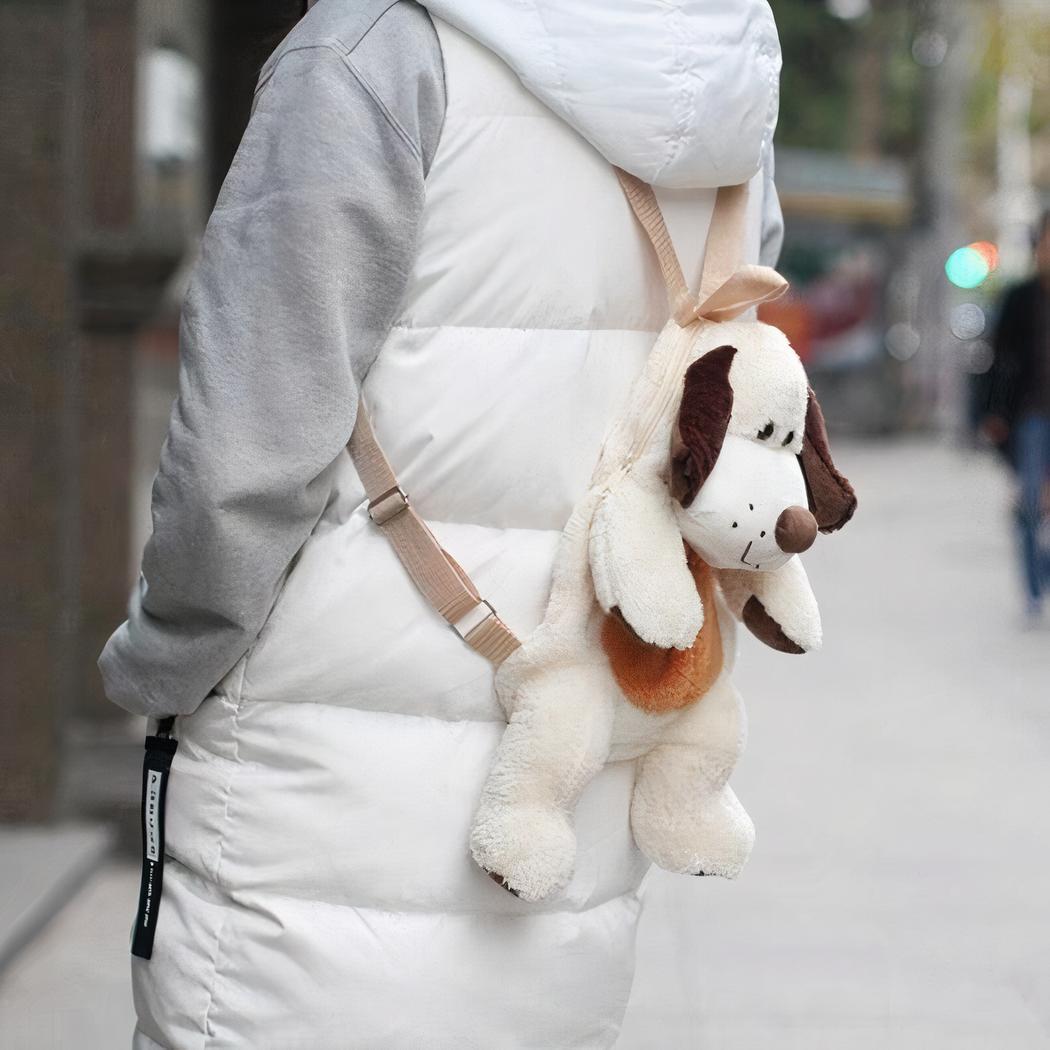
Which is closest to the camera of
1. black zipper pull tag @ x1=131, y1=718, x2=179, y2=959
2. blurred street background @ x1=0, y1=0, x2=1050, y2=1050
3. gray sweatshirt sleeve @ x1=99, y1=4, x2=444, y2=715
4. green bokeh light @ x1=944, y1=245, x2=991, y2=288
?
gray sweatshirt sleeve @ x1=99, y1=4, x2=444, y2=715

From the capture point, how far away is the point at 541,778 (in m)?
2.08

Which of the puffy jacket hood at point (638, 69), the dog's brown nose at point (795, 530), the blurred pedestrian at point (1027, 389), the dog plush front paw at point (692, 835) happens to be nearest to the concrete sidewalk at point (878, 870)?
the blurred pedestrian at point (1027, 389)

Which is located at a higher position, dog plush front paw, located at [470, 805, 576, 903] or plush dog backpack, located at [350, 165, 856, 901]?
plush dog backpack, located at [350, 165, 856, 901]

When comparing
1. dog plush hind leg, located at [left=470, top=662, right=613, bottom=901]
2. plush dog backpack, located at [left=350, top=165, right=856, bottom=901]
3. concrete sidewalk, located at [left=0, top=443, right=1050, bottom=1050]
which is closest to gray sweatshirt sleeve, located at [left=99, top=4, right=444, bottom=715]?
plush dog backpack, located at [left=350, top=165, right=856, bottom=901]

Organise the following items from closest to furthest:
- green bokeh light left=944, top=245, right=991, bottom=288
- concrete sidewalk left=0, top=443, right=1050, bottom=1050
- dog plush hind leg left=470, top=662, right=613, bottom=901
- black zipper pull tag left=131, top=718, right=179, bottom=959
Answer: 1. dog plush hind leg left=470, top=662, right=613, bottom=901
2. black zipper pull tag left=131, top=718, right=179, bottom=959
3. concrete sidewalk left=0, top=443, right=1050, bottom=1050
4. green bokeh light left=944, top=245, right=991, bottom=288

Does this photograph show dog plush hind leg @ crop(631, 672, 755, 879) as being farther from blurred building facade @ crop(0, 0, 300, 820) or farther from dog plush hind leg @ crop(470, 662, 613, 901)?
blurred building facade @ crop(0, 0, 300, 820)

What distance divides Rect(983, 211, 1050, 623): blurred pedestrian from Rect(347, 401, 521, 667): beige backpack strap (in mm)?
7789

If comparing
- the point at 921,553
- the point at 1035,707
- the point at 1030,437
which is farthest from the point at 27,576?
the point at 921,553

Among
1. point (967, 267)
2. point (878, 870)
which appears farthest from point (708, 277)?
point (967, 267)

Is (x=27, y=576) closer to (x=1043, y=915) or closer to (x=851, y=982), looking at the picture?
(x=851, y=982)

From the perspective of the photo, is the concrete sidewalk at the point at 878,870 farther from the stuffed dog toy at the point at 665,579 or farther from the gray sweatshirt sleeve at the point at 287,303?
the gray sweatshirt sleeve at the point at 287,303

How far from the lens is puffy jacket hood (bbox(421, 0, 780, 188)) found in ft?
6.68

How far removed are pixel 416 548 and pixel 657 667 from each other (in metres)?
0.31

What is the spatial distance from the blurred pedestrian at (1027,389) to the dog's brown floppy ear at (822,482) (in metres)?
7.55
